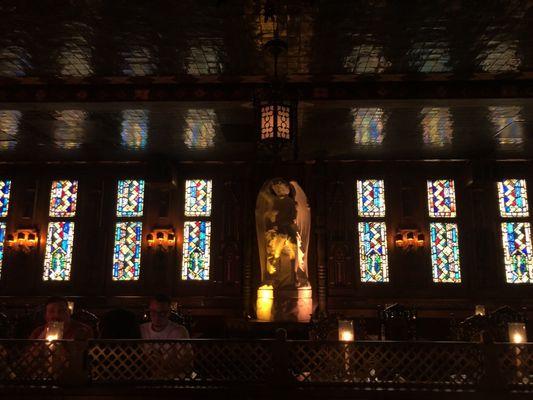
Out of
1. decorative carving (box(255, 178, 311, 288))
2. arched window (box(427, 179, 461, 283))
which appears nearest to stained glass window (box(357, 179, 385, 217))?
arched window (box(427, 179, 461, 283))

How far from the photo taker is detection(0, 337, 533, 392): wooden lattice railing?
11.7 ft

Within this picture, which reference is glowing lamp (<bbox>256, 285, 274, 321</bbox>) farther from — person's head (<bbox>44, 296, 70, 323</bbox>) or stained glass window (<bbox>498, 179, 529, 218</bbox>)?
stained glass window (<bbox>498, 179, 529, 218</bbox>)

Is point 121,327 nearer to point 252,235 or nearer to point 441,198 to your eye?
point 252,235

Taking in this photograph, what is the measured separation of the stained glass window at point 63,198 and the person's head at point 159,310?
7988 millimetres

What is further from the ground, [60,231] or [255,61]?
[255,61]

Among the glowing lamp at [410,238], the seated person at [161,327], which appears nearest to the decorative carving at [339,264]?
the glowing lamp at [410,238]

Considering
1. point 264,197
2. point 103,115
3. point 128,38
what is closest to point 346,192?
point 264,197

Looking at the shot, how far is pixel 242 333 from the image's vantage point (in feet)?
23.1

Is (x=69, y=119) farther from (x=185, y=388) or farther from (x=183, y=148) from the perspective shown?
(x=185, y=388)

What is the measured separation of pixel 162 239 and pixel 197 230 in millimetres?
854

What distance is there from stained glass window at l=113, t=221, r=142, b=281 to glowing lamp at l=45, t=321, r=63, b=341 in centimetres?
700

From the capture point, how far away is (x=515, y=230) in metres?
10.6

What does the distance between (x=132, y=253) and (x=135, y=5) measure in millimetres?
7027

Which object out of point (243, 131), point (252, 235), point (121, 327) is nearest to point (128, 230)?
point (252, 235)
